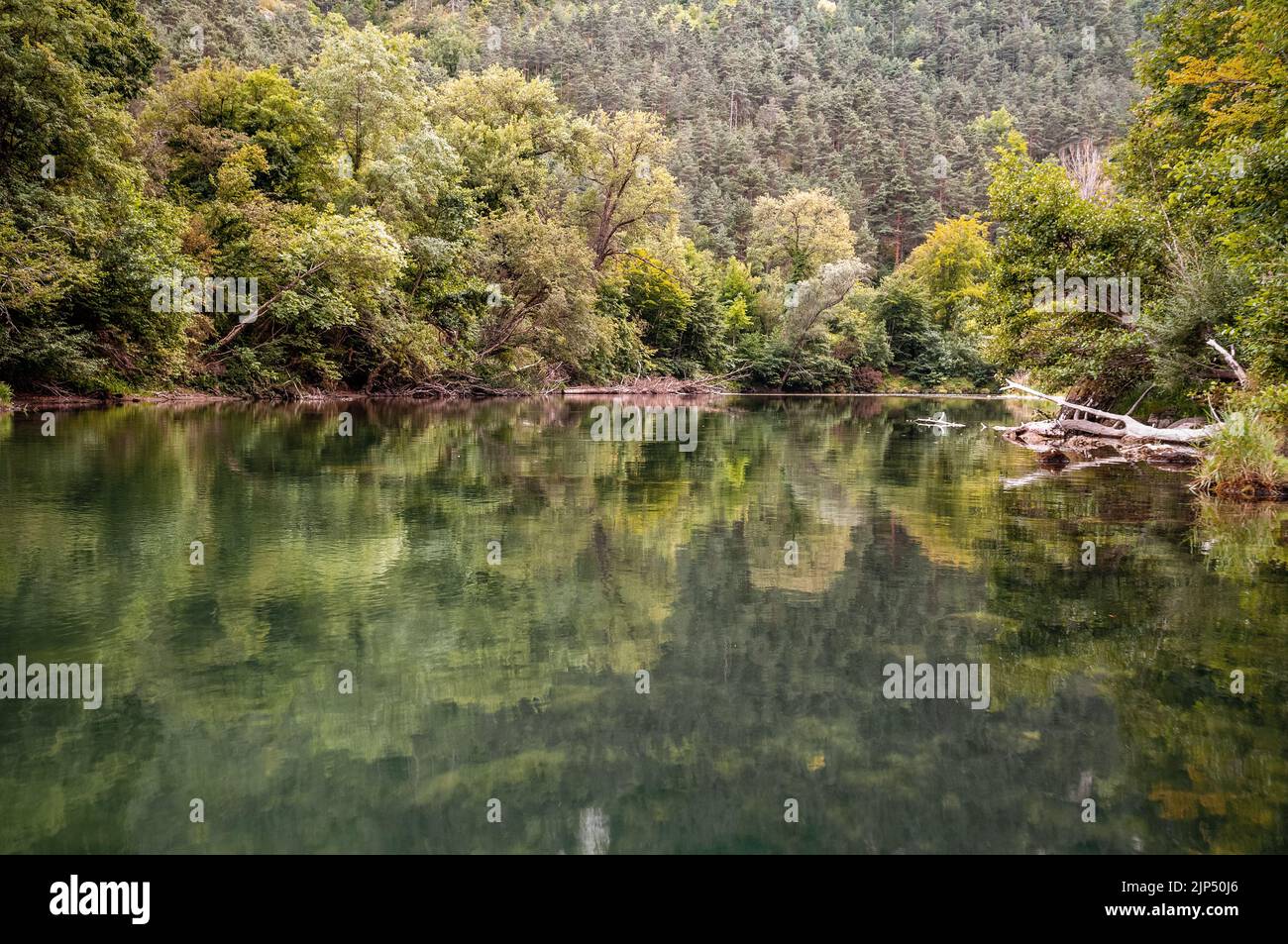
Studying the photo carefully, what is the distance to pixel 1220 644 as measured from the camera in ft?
19.5

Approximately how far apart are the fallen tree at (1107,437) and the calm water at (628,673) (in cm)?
656

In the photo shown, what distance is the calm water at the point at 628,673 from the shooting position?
361 cm

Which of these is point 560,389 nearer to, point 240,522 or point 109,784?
point 240,522

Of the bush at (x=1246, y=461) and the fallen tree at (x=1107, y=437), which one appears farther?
the fallen tree at (x=1107, y=437)

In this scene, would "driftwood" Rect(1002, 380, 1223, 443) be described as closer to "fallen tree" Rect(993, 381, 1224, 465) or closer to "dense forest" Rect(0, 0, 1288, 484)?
"fallen tree" Rect(993, 381, 1224, 465)

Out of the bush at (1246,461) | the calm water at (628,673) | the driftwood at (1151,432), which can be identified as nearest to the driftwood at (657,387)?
the driftwood at (1151,432)

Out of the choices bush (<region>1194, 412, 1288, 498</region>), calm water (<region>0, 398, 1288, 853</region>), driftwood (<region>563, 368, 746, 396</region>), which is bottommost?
calm water (<region>0, 398, 1288, 853</region>)

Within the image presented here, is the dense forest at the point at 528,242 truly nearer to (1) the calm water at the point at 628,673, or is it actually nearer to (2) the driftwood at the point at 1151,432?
(2) the driftwood at the point at 1151,432

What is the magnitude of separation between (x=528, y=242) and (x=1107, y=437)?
91.8 ft

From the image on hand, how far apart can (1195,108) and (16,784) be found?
27257mm

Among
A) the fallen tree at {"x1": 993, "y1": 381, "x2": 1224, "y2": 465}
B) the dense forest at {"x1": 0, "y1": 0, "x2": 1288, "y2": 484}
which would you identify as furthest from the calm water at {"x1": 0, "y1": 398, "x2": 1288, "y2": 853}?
the dense forest at {"x1": 0, "y1": 0, "x2": 1288, "y2": 484}

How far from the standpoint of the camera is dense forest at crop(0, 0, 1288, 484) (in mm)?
18906

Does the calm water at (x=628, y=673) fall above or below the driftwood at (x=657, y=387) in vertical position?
below

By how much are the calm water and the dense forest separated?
28.5 ft
